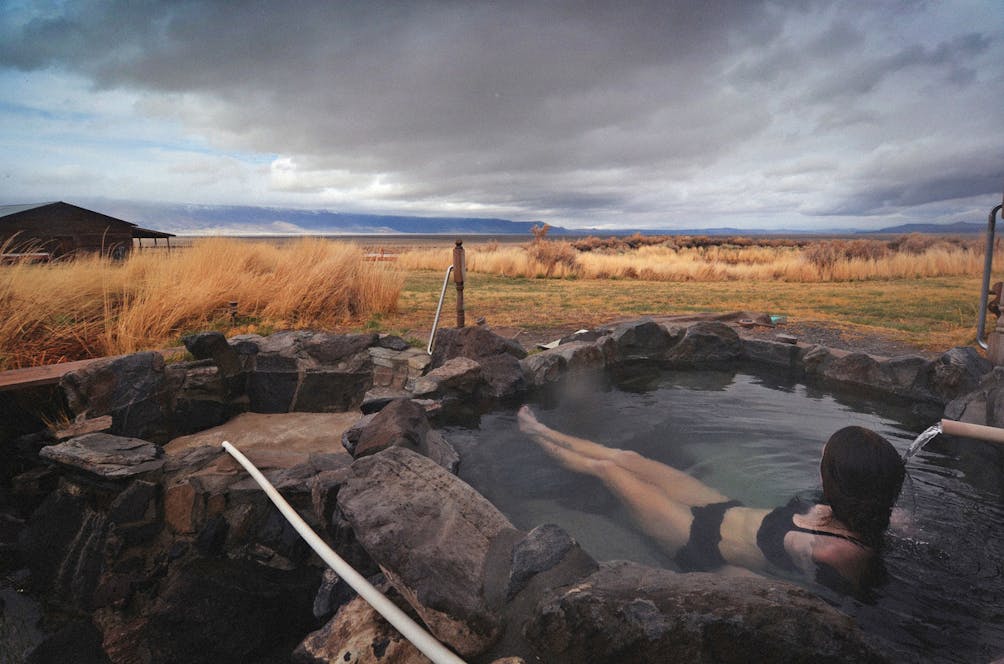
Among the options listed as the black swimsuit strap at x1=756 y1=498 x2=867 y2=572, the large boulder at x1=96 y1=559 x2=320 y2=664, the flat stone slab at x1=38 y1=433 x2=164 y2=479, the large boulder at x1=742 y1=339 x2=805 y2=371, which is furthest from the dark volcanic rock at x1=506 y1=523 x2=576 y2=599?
the large boulder at x1=742 y1=339 x2=805 y2=371

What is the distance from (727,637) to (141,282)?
23.4ft

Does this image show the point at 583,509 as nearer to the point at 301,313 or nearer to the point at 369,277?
the point at 301,313

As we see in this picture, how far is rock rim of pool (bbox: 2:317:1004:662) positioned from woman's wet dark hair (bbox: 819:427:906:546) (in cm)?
97

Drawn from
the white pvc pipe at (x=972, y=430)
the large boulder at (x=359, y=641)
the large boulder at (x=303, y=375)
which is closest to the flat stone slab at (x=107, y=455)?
the large boulder at (x=303, y=375)

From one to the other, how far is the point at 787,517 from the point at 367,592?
2.32 meters

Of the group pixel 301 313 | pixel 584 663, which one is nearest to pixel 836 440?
pixel 584 663

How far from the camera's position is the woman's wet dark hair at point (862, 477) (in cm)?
221

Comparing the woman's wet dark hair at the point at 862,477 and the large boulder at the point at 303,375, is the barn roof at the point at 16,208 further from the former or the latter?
the woman's wet dark hair at the point at 862,477

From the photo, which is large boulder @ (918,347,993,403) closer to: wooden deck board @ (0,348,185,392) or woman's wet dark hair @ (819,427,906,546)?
woman's wet dark hair @ (819,427,906,546)

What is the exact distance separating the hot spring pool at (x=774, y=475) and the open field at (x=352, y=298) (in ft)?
7.33

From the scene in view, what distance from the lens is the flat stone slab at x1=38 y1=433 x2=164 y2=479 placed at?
2916 millimetres

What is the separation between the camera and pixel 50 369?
380 cm

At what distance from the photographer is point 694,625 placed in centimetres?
137

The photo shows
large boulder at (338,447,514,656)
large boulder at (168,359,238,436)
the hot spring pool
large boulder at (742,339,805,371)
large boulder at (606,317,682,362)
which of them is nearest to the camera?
large boulder at (338,447,514,656)
